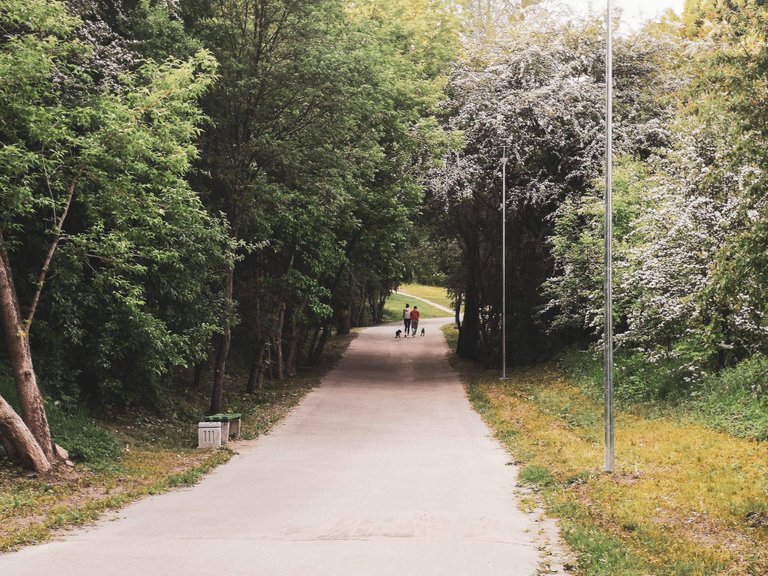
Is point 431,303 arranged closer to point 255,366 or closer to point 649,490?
point 255,366

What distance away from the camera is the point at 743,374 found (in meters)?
16.4

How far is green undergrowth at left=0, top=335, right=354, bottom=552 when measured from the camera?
10.0 meters

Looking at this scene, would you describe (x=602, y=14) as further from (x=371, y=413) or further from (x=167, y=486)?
(x=167, y=486)

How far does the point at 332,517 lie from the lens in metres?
9.96

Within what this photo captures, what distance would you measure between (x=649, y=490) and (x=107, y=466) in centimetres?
821

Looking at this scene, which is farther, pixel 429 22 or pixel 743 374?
pixel 429 22

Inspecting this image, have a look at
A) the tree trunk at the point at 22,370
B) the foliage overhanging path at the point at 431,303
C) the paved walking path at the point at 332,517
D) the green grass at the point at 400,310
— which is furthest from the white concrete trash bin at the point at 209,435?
the foliage overhanging path at the point at 431,303

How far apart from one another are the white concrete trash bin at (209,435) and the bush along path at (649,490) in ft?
18.3

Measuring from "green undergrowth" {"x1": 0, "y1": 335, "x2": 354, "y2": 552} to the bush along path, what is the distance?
18.2 ft

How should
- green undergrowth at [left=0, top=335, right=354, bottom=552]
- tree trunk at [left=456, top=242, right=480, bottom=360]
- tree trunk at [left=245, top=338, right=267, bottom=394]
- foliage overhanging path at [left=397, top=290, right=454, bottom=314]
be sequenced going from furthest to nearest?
foliage overhanging path at [left=397, top=290, right=454, bottom=314], tree trunk at [left=456, top=242, right=480, bottom=360], tree trunk at [left=245, top=338, right=267, bottom=394], green undergrowth at [left=0, top=335, right=354, bottom=552]

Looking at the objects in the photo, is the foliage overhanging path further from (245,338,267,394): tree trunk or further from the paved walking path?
the paved walking path

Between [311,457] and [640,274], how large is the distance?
7.96 m

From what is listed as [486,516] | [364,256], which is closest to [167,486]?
[486,516]

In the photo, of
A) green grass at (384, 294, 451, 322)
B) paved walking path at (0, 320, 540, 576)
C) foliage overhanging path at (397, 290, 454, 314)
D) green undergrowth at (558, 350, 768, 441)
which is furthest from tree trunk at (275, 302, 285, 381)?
foliage overhanging path at (397, 290, 454, 314)
